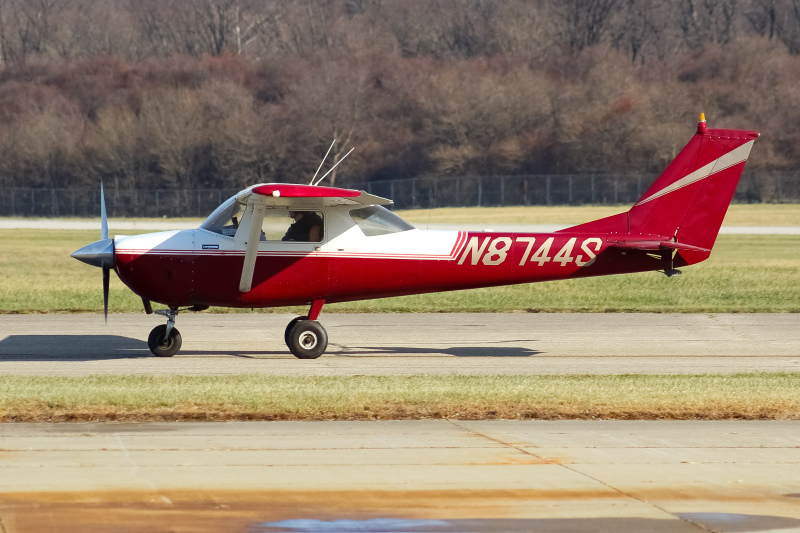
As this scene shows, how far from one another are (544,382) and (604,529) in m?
5.21

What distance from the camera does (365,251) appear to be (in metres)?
13.5

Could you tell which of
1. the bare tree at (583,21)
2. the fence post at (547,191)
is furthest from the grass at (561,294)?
the bare tree at (583,21)

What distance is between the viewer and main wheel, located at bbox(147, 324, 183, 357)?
44.9ft

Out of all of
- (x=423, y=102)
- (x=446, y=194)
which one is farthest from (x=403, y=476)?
(x=423, y=102)

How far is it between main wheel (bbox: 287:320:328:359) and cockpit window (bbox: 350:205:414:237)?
144 centimetres

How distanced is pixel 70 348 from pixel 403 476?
27.7 ft

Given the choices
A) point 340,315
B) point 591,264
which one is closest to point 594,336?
point 591,264

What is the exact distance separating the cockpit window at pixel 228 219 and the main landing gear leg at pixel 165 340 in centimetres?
128

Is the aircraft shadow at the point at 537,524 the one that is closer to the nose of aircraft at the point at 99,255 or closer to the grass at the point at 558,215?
the nose of aircraft at the point at 99,255

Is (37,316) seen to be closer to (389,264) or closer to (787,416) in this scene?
(389,264)

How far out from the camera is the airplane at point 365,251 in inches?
521

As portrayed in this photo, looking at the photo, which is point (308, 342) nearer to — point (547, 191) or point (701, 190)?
A: point (701, 190)

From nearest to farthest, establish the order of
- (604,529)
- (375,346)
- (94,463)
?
(604,529), (94,463), (375,346)

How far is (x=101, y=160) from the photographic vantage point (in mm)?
74750
